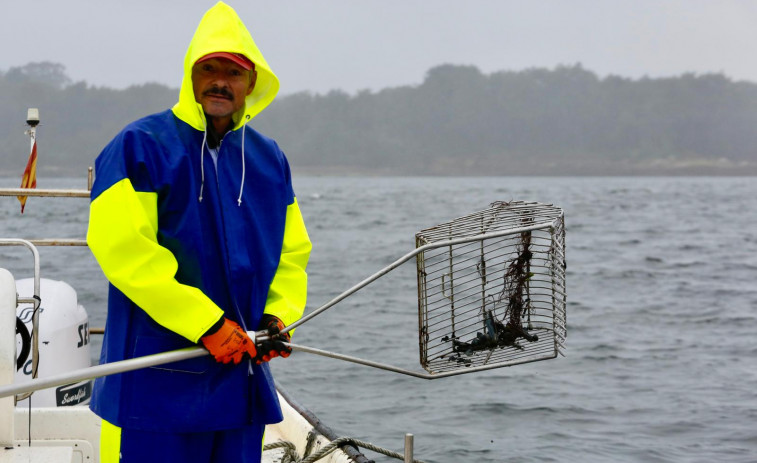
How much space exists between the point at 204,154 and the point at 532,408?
724 cm

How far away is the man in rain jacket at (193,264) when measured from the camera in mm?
2475

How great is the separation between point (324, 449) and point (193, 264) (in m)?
1.73

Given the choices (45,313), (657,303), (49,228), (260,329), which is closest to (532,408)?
(45,313)

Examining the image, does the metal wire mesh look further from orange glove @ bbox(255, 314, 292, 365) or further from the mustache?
the mustache

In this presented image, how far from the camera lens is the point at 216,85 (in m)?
2.68

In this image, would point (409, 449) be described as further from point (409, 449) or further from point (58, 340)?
point (58, 340)

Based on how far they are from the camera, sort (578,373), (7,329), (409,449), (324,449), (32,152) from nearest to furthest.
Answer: (7,329) < (409,449) < (324,449) < (32,152) < (578,373)

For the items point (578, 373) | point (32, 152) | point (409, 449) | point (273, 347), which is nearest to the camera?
point (273, 347)

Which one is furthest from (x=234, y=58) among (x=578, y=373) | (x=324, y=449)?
(x=578, y=373)

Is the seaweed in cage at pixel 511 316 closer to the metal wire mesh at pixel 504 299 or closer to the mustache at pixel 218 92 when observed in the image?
the metal wire mesh at pixel 504 299

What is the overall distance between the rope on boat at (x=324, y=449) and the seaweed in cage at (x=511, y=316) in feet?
2.36

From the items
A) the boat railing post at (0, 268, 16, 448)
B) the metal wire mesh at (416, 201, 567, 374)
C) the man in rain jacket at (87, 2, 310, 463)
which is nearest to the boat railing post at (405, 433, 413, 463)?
the metal wire mesh at (416, 201, 567, 374)

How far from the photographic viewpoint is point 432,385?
10.4m

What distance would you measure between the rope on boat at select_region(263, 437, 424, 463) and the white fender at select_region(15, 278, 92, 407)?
106 centimetres
